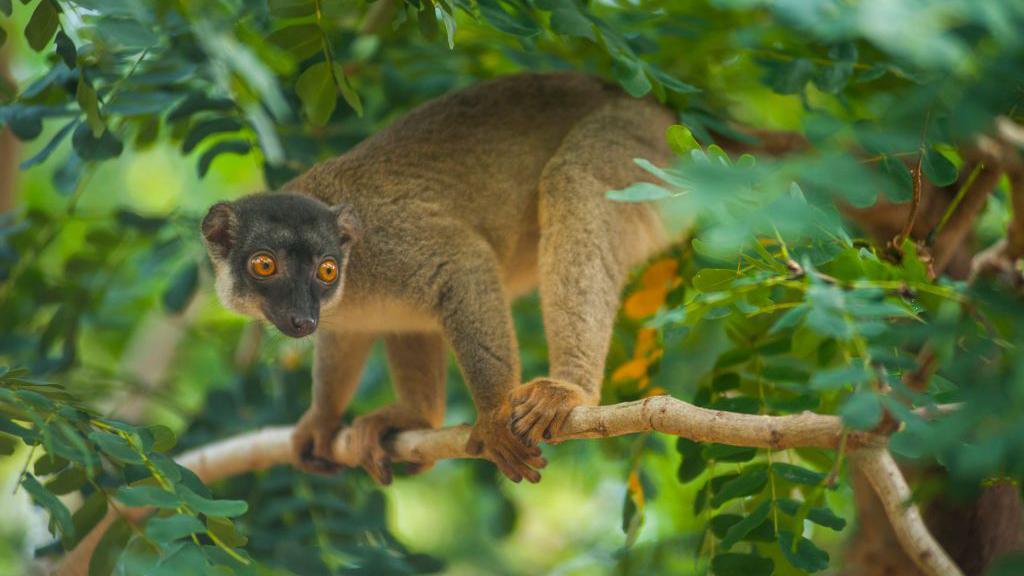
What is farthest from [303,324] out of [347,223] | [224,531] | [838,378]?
[838,378]

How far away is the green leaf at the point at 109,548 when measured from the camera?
348 centimetres

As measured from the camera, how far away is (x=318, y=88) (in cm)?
435

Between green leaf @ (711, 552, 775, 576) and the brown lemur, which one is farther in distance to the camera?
the brown lemur

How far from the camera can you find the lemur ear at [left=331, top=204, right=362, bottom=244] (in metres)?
4.99

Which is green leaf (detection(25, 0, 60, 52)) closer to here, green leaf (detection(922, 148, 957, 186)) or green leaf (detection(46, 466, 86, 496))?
green leaf (detection(46, 466, 86, 496))

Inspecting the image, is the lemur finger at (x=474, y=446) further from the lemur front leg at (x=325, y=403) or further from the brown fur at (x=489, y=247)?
the lemur front leg at (x=325, y=403)

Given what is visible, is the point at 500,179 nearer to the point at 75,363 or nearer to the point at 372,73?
the point at 372,73

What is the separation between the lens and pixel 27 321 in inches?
233

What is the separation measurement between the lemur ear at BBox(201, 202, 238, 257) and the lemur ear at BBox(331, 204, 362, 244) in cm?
49

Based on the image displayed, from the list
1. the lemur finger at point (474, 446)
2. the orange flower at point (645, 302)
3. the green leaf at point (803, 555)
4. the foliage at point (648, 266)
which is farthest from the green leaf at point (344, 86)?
the green leaf at point (803, 555)

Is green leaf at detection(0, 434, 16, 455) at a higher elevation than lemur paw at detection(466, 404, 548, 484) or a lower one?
higher

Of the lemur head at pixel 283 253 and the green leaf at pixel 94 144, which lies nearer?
the green leaf at pixel 94 144

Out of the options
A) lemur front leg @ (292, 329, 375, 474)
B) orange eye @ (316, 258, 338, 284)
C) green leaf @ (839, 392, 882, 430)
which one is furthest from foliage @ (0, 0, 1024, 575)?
orange eye @ (316, 258, 338, 284)

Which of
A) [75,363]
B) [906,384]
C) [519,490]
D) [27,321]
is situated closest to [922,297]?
[906,384]
